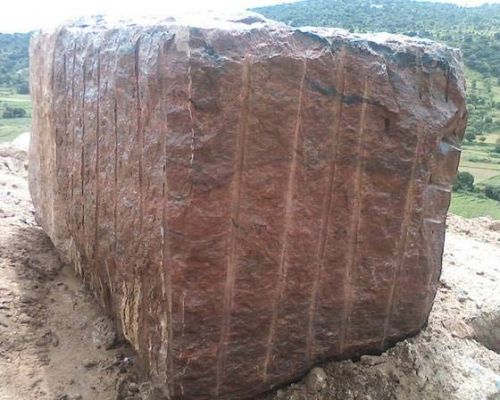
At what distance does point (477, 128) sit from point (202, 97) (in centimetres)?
1211

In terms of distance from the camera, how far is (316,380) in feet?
8.32

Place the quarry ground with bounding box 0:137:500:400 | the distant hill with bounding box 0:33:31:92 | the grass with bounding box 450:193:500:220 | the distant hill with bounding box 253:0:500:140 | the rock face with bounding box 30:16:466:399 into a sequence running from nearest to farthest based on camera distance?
the rock face with bounding box 30:16:466:399 < the quarry ground with bounding box 0:137:500:400 < the grass with bounding box 450:193:500:220 < the distant hill with bounding box 253:0:500:140 < the distant hill with bounding box 0:33:31:92

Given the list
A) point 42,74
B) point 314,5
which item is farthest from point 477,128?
point 42,74

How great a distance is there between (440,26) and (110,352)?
1780cm

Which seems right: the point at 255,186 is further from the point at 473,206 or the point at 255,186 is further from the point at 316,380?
the point at 473,206

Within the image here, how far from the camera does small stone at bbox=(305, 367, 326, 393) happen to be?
2523mm

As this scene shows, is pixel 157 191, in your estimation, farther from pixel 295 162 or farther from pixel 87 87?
pixel 87 87

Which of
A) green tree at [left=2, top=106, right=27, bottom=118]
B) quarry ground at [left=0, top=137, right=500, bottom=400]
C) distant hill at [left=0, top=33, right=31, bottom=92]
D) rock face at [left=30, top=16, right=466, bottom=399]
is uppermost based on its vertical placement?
rock face at [left=30, top=16, right=466, bottom=399]

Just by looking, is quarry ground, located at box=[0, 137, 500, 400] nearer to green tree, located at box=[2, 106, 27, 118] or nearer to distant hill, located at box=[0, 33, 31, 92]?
green tree, located at box=[2, 106, 27, 118]

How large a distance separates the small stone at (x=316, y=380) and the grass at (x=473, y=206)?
14.2ft

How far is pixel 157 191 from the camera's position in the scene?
2.14m

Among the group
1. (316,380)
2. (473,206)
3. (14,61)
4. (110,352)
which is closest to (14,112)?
(14,61)

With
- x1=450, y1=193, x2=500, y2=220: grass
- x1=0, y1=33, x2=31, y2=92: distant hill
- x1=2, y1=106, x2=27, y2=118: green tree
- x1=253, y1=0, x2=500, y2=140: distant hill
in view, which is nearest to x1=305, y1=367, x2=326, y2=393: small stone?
x1=450, y1=193, x2=500, y2=220: grass

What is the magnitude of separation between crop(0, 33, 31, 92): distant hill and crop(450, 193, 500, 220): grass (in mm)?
8856
